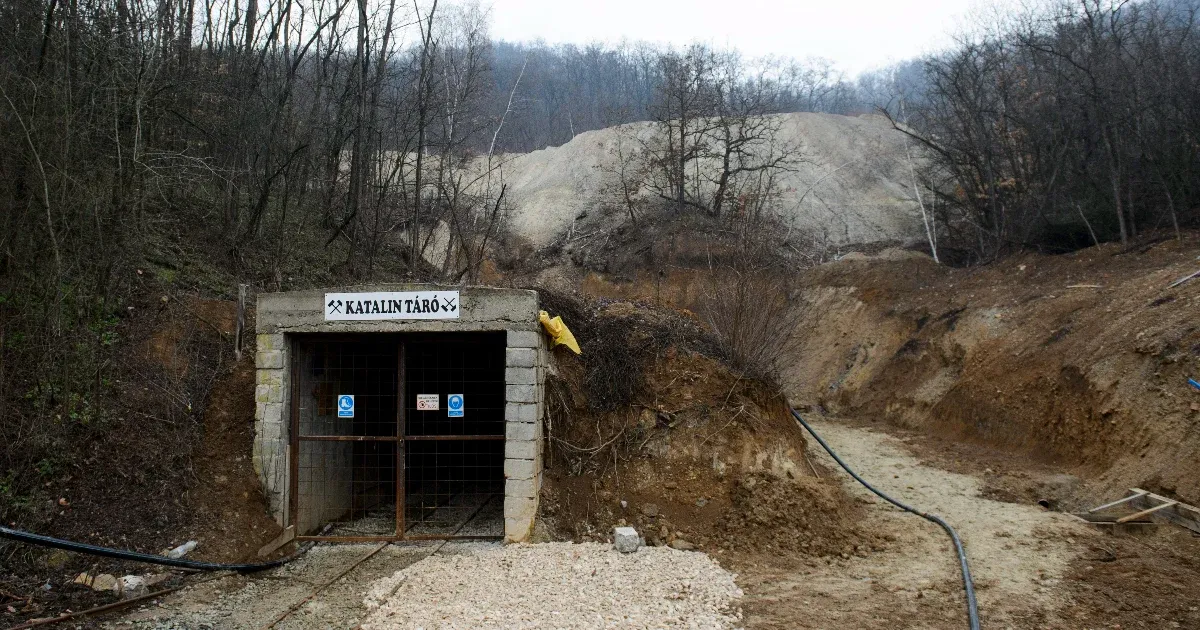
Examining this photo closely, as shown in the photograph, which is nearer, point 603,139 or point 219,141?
point 219,141

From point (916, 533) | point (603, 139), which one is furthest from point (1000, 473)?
point (603, 139)

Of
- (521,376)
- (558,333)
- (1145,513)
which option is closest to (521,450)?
(521,376)

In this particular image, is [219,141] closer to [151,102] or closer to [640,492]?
[151,102]

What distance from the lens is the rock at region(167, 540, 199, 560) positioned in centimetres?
812

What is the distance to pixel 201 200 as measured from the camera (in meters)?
14.1

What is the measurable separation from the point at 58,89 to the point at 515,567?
7.78 metres

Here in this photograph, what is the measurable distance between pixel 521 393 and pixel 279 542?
131 inches

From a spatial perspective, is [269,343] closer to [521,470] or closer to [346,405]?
[346,405]

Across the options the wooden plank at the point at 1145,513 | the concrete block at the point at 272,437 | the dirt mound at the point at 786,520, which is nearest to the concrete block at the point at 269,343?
the concrete block at the point at 272,437

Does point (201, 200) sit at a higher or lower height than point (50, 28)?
lower

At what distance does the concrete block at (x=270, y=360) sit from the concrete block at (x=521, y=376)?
286 centimetres

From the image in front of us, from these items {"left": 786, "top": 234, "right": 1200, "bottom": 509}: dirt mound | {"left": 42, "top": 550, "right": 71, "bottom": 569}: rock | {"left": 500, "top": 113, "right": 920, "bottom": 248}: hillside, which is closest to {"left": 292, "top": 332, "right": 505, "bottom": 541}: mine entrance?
{"left": 42, "top": 550, "right": 71, "bottom": 569}: rock

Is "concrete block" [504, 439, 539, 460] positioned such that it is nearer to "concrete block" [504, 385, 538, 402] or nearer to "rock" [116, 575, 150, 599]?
"concrete block" [504, 385, 538, 402]

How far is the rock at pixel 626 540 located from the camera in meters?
8.73
